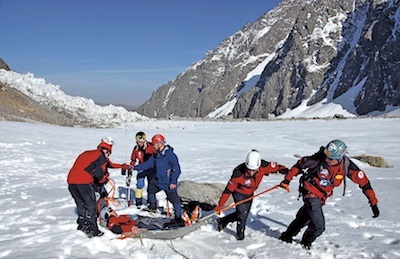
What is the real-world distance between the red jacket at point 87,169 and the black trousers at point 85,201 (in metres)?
0.11

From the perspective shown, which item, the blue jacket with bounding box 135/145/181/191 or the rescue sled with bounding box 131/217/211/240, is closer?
the rescue sled with bounding box 131/217/211/240

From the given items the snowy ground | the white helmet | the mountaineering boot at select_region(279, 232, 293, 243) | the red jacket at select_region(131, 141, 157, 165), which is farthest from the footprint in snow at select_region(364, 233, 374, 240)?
the red jacket at select_region(131, 141, 157, 165)

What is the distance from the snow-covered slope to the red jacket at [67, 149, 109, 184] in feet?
114

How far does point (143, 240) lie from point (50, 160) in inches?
465

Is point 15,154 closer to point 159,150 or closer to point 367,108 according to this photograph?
point 159,150

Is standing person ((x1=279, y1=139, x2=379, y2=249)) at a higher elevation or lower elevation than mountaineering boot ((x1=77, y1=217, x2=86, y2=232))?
higher

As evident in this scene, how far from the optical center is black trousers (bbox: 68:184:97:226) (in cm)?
639

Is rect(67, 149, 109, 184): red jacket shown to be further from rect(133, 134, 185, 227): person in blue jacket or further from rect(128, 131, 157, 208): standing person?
rect(128, 131, 157, 208): standing person

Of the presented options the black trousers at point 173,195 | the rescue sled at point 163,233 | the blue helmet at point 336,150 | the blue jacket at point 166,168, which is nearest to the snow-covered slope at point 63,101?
the black trousers at point 173,195

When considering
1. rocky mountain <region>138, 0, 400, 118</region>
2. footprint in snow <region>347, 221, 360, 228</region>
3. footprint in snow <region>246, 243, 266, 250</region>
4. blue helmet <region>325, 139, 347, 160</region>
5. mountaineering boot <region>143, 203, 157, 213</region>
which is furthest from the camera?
rocky mountain <region>138, 0, 400, 118</region>

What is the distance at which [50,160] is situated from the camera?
16.5 m

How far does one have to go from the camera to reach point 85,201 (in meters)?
6.43

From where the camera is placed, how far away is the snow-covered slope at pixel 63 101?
41.8m

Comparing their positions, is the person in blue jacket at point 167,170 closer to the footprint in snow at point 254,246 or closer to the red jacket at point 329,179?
the footprint in snow at point 254,246
